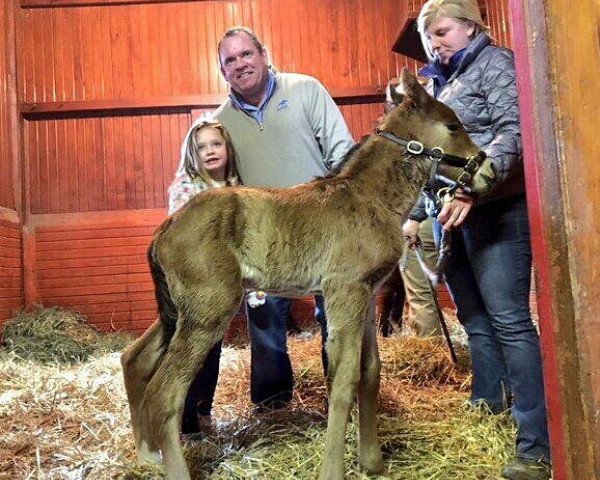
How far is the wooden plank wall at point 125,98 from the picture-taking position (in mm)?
7641

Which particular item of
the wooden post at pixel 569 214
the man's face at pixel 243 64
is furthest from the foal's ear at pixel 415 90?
the man's face at pixel 243 64

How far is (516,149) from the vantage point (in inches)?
106

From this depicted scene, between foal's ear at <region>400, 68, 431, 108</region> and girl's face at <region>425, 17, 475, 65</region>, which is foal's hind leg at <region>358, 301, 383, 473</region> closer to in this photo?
foal's ear at <region>400, 68, 431, 108</region>

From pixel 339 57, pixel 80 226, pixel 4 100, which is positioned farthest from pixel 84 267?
pixel 339 57

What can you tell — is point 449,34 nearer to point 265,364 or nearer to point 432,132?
point 432,132

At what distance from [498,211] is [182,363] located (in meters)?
1.79

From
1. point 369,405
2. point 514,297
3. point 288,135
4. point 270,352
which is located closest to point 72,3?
point 288,135

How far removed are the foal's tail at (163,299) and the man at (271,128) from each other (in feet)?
2.57

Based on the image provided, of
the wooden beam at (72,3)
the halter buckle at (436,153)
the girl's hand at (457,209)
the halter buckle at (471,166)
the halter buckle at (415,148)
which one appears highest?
the wooden beam at (72,3)

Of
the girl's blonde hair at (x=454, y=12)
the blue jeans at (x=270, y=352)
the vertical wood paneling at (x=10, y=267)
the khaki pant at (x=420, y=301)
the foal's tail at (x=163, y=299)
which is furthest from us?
the vertical wood paneling at (x=10, y=267)

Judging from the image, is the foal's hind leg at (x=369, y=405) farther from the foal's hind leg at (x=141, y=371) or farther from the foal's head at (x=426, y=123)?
the foal's hind leg at (x=141, y=371)

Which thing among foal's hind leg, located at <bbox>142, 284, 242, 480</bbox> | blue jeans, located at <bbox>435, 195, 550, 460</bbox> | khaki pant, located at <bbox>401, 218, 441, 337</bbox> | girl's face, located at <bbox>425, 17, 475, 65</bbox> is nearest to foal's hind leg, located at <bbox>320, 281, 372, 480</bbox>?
foal's hind leg, located at <bbox>142, 284, 242, 480</bbox>

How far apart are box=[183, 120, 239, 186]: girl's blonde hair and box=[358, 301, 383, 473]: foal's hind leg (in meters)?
1.31

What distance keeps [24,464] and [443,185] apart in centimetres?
290
